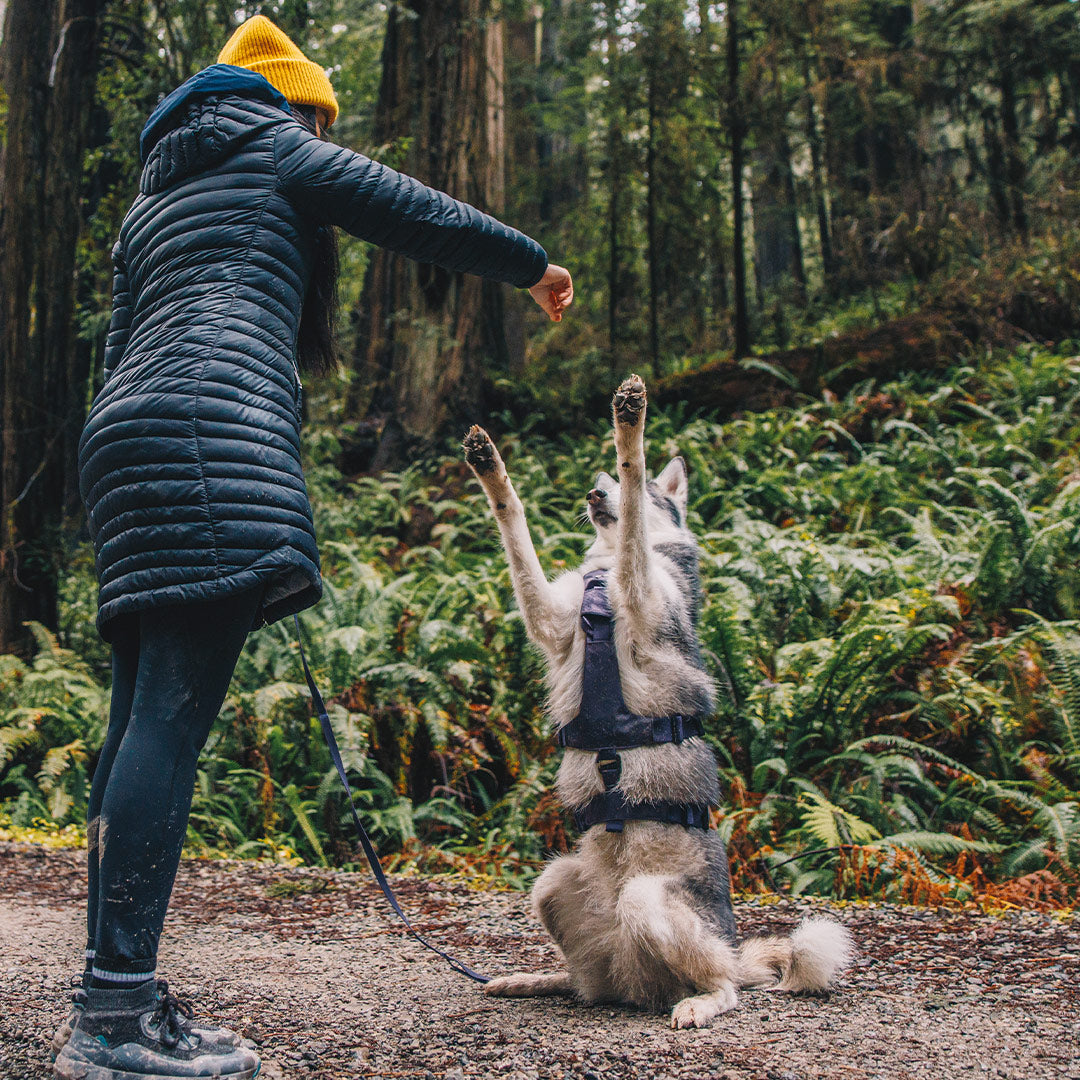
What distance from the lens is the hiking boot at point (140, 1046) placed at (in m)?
2.24

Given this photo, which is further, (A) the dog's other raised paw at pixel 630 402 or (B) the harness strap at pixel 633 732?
(B) the harness strap at pixel 633 732

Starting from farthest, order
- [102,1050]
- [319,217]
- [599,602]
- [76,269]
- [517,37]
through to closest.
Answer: [517,37] → [76,269] → [599,602] → [319,217] → [102,1050]

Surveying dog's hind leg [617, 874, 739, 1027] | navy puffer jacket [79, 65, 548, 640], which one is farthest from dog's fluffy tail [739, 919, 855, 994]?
navy puffer jacket [79, 65, 548, 640]

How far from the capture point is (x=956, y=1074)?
8.39 feet

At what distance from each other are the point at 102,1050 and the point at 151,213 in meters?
2.29

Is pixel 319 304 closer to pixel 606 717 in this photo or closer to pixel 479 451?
pixel 479 451

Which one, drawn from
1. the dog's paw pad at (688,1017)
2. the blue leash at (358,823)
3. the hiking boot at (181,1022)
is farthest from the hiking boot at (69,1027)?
the dog's paw pad at (688,1017)

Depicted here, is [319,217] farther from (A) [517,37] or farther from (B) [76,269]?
(A) [517,37]

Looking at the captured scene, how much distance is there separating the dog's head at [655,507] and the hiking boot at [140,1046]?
2328 millimetres

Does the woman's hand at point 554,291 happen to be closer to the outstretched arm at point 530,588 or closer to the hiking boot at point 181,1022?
the outstretched arm at point 530,588

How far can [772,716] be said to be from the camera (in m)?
5.79

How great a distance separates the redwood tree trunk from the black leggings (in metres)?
10.1

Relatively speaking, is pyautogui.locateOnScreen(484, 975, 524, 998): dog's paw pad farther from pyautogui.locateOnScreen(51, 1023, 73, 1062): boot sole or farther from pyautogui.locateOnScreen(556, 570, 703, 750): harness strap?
pyautogui.locateOnScreen(51, 1023, 73, 1062): boot sole

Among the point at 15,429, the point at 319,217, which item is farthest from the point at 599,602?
the point at 15,429
